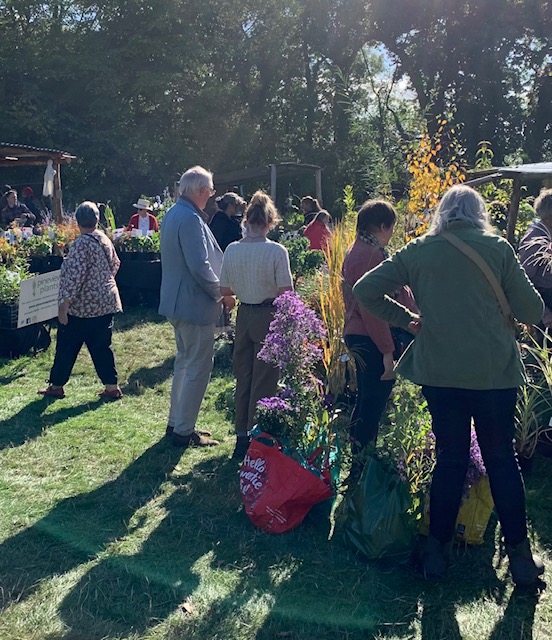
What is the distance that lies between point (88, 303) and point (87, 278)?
0.20 metres

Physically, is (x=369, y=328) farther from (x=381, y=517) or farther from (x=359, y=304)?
(x=381, y=517)

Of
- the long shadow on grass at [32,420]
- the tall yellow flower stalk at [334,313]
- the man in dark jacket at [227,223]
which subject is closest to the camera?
the long shadow on grass at [32,420]

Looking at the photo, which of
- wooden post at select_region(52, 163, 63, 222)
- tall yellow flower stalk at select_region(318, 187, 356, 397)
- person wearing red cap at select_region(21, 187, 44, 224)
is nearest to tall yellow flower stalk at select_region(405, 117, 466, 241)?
tall yellow flower stalk at select_region(318, 187, 356, 397)

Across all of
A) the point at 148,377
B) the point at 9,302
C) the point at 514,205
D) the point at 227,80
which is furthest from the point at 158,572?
the point at 227,80

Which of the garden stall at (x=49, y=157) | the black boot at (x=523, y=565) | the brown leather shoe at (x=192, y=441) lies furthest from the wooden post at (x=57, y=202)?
the black boot at (x=523, y=565)

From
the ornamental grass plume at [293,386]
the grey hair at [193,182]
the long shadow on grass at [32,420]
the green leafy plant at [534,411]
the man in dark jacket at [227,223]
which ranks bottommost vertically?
the long shadow on grass at [32,420]

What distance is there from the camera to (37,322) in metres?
6.63

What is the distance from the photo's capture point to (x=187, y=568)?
315 centimetres

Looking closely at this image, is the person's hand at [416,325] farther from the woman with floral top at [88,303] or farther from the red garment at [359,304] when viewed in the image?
the woman with floral top at [88,303]

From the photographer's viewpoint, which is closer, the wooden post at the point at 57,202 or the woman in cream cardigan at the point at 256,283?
the woman in cream cardigan at the point at 256,283

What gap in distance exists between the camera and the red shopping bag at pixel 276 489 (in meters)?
3.30

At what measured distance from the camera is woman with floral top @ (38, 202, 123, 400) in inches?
210

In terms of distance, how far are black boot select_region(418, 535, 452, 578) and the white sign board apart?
15.1ft

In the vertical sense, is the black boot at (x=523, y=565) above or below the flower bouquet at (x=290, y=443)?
below
